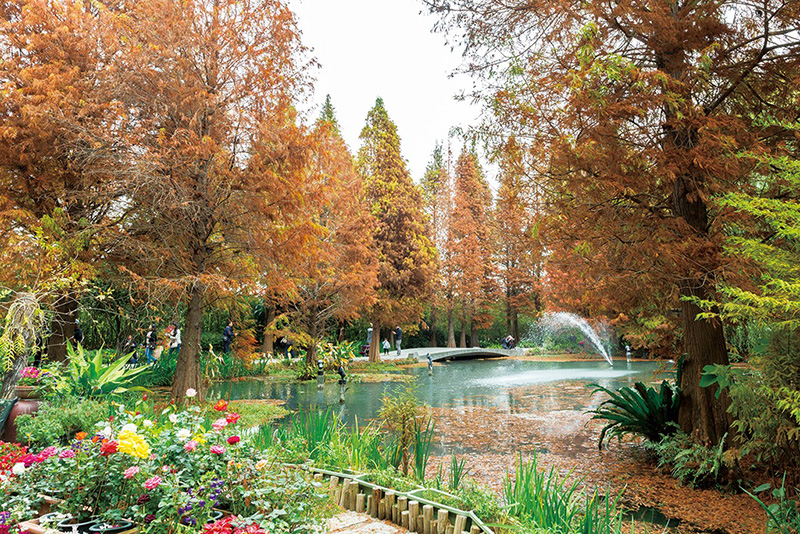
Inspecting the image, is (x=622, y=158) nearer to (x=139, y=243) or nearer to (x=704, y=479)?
(x=704, y=479)

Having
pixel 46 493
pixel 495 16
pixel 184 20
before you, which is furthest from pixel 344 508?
pixel 184 20

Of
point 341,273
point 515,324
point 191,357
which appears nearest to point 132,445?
point 191,357

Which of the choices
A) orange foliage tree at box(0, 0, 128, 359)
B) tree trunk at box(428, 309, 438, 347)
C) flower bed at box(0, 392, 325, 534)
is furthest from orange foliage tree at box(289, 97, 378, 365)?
tree trunk at box(428, 309, 438, 347)

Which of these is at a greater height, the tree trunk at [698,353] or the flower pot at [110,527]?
the tree trunk at [698,353]

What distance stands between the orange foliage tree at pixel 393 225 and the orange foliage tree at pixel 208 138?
1357 cm

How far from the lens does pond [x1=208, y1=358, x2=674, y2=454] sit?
7.88m

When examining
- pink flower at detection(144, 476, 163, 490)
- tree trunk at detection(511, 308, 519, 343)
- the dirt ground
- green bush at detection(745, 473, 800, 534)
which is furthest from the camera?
tree trunk at detection(511, 308, 519, 343)

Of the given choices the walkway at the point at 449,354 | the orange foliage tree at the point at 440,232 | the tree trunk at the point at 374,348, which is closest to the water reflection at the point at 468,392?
the tree trunk at the point at 374,348

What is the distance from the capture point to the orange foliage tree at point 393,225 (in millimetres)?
23094

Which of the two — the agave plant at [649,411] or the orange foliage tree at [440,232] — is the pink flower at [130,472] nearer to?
the agave plant at [649,411]

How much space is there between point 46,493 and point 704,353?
18.6 feet

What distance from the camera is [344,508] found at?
11.7ft

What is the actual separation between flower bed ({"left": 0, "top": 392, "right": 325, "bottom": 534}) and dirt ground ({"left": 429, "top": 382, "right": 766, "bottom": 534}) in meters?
1.76

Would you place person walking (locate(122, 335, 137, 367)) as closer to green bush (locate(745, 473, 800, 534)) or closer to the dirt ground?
the dirt ground
